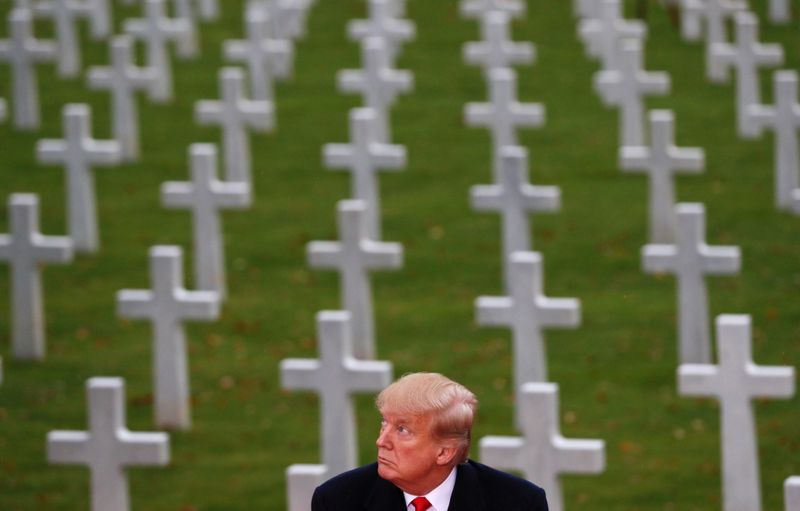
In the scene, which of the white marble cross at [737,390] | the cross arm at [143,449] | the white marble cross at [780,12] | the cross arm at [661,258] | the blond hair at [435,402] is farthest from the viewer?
the white marble cross at [780,12]

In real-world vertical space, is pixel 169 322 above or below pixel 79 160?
below

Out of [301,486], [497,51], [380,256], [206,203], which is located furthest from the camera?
[497,51]

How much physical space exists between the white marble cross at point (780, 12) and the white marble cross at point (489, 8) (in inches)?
111

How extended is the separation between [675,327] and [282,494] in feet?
11.5

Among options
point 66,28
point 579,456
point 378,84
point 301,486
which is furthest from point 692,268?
point 66,28

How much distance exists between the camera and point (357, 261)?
444 inches

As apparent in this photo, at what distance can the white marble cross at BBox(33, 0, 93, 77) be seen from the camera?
62.2 ft

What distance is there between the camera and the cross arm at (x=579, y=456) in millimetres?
7961

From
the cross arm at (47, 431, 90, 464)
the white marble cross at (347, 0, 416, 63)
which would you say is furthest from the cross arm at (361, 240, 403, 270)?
the white marble cross at (347, 0, 416, 63)

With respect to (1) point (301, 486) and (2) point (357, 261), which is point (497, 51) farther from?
(1) point (301, 486)

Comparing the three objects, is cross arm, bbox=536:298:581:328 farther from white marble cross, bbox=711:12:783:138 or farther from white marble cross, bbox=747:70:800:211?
white marble cross, bbox=711:12:783:138

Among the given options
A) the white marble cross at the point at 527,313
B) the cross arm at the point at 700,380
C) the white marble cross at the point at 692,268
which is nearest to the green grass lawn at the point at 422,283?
the white marble cross at the point at 692,268

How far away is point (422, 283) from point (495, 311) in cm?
294

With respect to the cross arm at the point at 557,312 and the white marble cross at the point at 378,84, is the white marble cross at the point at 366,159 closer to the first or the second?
the white marble cross at the point at 378,84
